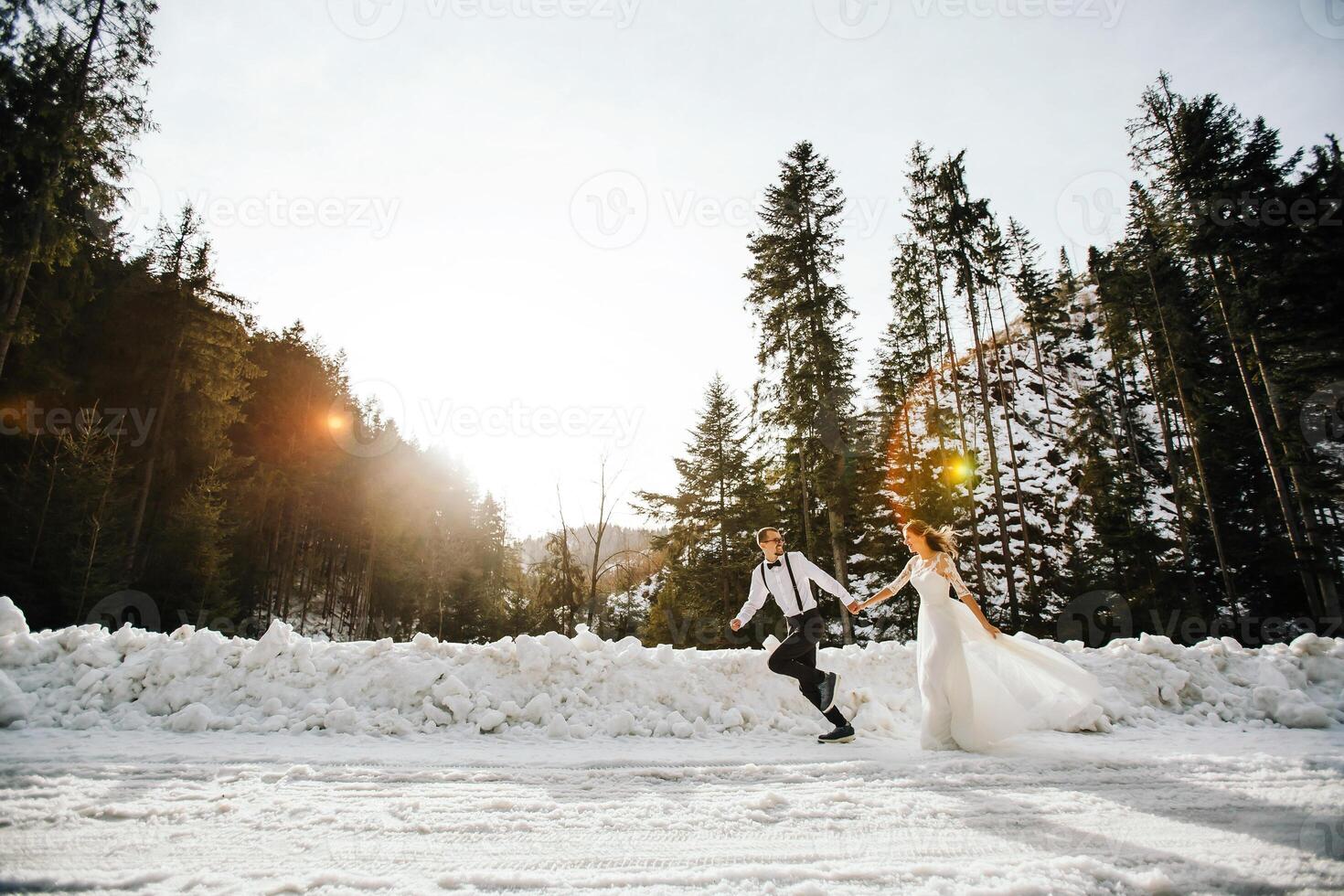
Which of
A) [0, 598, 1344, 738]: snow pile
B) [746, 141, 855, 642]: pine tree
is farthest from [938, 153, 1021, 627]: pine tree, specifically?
[0, 598, 1344, 738]: snow pile

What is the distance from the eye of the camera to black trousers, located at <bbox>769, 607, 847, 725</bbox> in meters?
5.98

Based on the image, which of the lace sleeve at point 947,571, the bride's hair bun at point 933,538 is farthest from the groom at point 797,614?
the bride's hair bun at point 933,538

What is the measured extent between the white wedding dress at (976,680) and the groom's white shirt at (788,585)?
0.85m

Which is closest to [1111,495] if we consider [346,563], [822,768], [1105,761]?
[1105,761]

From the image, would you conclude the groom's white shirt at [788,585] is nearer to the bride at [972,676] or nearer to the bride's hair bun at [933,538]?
the bride at [972,676]

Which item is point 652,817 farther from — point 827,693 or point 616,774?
point 827,693

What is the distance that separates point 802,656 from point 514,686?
10.4 ft

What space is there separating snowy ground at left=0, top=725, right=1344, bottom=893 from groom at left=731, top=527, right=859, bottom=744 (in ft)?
2.54

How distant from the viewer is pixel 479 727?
5.62m

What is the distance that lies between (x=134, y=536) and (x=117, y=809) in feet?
78.5

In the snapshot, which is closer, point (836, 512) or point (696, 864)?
point (696, 864)

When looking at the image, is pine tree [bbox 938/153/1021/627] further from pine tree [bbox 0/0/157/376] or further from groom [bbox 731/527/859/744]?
pine tree [bbox 0/0/157/376]

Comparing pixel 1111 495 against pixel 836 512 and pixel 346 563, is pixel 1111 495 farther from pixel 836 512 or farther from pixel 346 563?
pixel 346 563

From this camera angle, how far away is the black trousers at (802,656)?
5.98 meters
